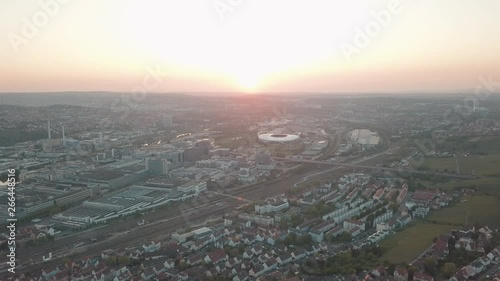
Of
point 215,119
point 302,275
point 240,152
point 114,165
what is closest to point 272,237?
point 302,275

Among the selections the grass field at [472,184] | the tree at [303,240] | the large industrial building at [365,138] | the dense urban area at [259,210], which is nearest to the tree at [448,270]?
the dense urban area at [259,210]

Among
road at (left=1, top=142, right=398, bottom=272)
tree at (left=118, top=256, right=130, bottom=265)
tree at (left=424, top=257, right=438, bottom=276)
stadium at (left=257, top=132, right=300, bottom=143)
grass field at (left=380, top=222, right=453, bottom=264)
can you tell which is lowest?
stadium at (left=257, top=132, right=300, bottom=143)

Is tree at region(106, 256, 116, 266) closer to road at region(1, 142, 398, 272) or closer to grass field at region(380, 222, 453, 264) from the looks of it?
road at region(1, 142, 398, 272)

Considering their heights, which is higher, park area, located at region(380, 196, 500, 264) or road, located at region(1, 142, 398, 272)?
park area, located at region(380, 196, 500, 264)

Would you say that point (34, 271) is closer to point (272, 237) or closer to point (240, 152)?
point (272, 237)

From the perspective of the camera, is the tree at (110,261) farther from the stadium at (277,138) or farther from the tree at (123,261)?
the stadium at (277,138)

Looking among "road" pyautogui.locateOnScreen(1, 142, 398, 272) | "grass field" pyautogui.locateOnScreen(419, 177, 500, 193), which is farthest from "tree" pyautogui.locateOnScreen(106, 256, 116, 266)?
"grass field" pyautogui.locateOnScreen(419, 177, 500, 193)
